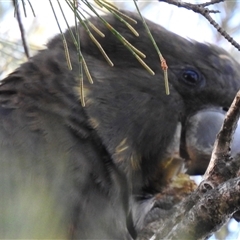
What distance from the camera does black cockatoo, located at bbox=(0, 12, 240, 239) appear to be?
181 cm

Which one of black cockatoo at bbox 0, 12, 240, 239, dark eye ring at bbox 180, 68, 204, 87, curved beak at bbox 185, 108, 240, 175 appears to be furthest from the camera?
dark eye ring at bbox 180, 68, 204, 87

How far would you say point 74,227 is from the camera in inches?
71.2

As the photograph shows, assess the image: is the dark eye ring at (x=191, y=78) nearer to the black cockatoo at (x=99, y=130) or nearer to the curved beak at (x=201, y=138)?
the black cockatoo at (x=99, y=130)

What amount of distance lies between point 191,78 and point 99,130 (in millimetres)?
418

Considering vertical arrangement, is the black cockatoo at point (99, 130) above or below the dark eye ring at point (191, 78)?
below

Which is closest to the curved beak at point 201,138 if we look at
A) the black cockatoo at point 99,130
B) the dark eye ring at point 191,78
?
the black cockatoo at point 99,130

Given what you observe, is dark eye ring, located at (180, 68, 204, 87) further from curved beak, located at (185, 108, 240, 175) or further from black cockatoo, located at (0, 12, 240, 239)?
curved beak, located at (185, 108, 240, 175)

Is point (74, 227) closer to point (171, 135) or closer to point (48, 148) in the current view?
point (48, 148)

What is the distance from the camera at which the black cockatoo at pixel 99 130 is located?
181cm

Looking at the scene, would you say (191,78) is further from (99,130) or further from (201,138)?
(99,130)

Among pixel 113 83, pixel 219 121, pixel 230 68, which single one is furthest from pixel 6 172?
pixel 230 68

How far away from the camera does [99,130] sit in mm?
1981

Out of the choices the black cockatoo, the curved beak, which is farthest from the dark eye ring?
the curved beak

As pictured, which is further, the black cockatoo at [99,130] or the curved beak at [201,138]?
the curved beak at [201,138]
